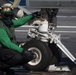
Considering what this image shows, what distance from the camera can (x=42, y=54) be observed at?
11.1 m

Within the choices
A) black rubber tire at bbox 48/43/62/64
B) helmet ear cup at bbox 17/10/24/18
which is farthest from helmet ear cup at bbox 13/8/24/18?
black rubber tire at bbox 48/43/62/64

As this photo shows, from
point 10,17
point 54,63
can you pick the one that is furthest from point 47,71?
point 10,17

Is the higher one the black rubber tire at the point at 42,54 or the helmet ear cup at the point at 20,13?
the helmet ear cup at the point at 20,13

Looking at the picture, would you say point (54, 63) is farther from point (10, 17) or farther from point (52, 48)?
point (10, 17)

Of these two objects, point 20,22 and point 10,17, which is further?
point 20,22

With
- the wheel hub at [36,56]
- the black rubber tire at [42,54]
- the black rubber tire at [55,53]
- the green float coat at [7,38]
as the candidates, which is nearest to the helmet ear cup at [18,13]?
the black rubber tire at [42,54]

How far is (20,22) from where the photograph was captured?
1081cm

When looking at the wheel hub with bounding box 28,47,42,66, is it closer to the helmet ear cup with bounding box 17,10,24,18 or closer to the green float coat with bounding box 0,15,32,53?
the helmet ear cup with bounding box 17,10,24,18

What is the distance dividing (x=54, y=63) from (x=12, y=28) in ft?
5.76

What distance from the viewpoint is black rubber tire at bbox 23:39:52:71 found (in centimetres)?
1106

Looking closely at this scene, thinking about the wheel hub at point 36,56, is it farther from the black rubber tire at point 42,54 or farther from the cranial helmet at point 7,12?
the cranial helmet at point 7,12

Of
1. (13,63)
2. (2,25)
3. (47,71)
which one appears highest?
(2,25)

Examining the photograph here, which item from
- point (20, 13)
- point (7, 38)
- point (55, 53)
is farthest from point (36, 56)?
point (7, 38)

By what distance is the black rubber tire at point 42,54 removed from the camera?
36.3ft
